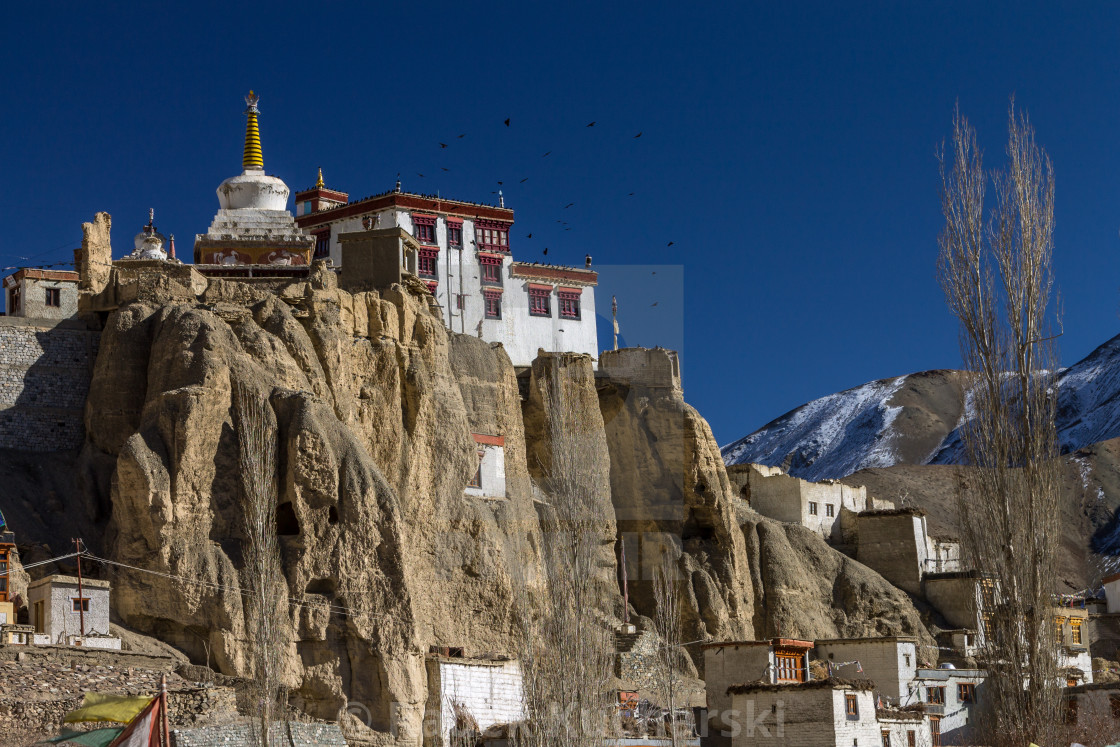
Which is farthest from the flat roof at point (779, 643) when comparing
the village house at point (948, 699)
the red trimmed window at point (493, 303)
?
the red trimmed window at point (493, 303)

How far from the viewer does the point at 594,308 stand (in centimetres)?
7362

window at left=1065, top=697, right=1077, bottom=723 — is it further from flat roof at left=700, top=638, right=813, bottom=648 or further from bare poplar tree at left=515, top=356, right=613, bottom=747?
bare poplar tree at left=515, top=356, right=613, bottom=747

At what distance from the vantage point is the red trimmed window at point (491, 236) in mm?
72250

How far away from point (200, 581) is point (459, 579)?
11696 mm

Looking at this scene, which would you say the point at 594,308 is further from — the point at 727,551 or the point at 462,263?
the point at 727,551

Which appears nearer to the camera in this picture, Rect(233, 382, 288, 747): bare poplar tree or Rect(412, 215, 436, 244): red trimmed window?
Rect(233, 382, 288, 747): bare poplar tree

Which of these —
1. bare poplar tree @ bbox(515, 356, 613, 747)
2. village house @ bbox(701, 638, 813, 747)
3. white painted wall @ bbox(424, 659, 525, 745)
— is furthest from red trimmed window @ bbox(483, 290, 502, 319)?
bare poplar tree @ bbox(515, 356, 613, 747)

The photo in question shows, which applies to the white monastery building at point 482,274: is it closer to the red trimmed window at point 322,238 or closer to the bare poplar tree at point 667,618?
the red trimmed window at point 322,238

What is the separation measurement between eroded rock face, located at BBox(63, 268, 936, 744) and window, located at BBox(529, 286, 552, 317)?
23.4 ft

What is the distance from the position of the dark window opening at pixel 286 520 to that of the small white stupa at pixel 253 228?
20698mm

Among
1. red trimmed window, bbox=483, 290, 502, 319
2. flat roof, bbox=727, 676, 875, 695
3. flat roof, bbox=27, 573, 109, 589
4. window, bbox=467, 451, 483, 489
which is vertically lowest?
flat roof, bbox=727, 676, 875, 695

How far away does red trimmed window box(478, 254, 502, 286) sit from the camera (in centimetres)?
7119

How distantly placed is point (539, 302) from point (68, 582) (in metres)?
35.5

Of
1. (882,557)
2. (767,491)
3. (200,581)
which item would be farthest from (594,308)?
(200,581)
